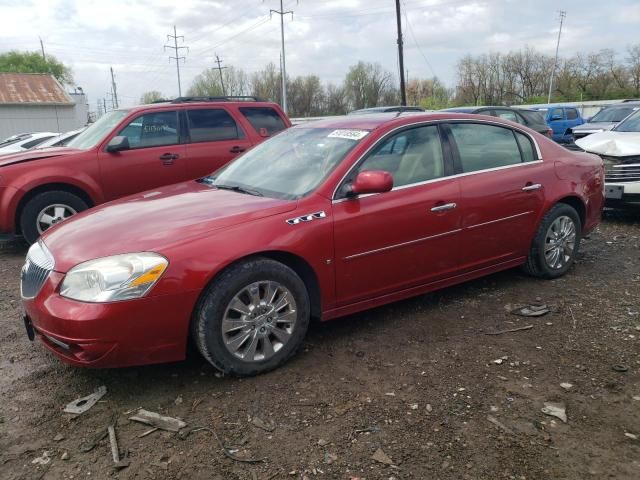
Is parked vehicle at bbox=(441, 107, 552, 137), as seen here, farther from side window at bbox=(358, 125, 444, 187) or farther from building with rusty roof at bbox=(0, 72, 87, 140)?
building with rusty roof at bbox=(0, 72, 87, 140)

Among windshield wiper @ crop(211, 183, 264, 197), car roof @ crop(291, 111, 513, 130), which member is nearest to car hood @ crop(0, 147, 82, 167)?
windshield wiper @ crop(211, 183, 264, 197)

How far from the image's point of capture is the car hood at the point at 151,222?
310 cm

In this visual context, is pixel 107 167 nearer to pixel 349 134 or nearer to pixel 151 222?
pixel 151 222

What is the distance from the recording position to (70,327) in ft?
9.50

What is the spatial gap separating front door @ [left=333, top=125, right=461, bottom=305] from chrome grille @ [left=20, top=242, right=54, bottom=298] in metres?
1.81

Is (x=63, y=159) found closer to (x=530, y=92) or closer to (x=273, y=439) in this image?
(x=273, y=439)

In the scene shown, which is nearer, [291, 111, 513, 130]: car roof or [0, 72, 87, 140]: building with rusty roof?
[291, 111, 513, 130]: car roof

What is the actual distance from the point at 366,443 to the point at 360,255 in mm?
1371

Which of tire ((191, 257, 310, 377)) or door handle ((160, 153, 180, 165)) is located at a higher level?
door handle ((160, 153, 180, 165))

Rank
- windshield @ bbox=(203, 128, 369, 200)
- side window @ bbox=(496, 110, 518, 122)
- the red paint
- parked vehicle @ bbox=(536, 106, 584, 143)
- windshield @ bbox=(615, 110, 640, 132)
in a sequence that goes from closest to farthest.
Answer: windshield @ bbox=(203, 128, 369, 200) → the red paint → windshield @ bbox=(615, 110, 640, 132) → side window @ bbox=(496, 110, 518, 122) → parked vehicle @ bbox=(536, 106, 584, 143)

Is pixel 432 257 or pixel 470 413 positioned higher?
pixel 432 257

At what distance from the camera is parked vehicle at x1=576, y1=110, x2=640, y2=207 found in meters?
7.13

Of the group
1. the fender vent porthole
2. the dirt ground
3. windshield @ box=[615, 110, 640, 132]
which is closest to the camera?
the dirt ground

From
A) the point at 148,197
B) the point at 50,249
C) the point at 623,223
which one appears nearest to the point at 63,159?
the point at 148,197
